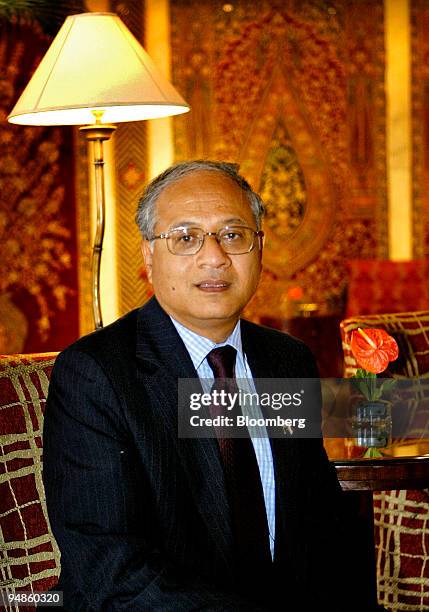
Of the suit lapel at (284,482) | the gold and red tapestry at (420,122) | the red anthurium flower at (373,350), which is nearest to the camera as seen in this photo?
the suit lapel at (284,482)

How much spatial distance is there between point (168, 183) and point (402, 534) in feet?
4.61

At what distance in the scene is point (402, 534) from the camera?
9.21 feet

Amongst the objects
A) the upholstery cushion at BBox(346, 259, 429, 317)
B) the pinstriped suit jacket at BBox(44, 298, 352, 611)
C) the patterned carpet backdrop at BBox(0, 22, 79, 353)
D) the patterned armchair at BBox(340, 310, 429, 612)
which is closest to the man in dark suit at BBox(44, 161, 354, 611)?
the pinstriped suit jacket at BBox(44, 298, 352, 611)

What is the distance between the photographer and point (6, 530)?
6.34 feet

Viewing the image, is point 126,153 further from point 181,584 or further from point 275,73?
point 181,584

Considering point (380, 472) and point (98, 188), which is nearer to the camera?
point (380, 472)

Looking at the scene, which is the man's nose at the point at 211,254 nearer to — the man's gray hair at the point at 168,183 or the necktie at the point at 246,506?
the man's gray hair at the point at 168,183

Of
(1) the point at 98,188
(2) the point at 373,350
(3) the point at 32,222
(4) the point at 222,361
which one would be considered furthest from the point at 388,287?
(4) the point at 222,361

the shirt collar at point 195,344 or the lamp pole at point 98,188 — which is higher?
the lamp pole at point 98,188

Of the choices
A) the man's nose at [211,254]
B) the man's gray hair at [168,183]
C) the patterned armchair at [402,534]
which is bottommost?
the patterned armchair at [402,534]

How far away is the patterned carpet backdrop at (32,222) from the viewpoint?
19.8 ft

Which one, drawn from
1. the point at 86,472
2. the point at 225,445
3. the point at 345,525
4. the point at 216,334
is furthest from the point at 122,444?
the point at 345,525

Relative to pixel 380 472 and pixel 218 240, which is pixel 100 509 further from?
pixel 380 472

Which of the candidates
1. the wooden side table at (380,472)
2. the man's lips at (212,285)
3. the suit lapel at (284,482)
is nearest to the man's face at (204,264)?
the man's lips at (212,285)
